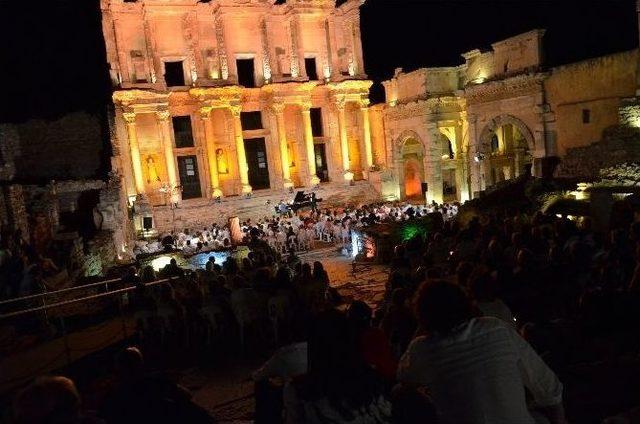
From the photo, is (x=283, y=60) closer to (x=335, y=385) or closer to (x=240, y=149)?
(x=240, y=149)

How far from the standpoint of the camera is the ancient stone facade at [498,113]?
21172mm

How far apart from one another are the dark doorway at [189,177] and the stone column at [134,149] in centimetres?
327

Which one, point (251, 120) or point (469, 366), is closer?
point (469, 366)

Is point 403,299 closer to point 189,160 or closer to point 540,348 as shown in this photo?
point 540,348

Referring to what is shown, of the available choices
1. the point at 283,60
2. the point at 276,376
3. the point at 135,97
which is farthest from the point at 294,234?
the point at 283,60

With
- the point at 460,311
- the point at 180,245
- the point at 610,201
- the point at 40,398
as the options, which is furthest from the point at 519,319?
the point at 180,245

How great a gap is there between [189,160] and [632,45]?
27345 millimetres

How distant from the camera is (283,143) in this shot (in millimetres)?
35844

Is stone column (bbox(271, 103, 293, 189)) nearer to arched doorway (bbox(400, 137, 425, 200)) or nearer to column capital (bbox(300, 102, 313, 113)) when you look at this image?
column capital (bbox(300, 102, 313, 113))

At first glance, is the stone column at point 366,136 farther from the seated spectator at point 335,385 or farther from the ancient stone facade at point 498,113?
the seated spectator at point 335,385

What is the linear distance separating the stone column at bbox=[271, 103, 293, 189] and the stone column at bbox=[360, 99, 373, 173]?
6217mm

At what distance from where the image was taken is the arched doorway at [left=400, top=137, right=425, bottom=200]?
36.8 m

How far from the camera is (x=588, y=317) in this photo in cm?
483

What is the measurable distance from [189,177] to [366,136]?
1370 cm
